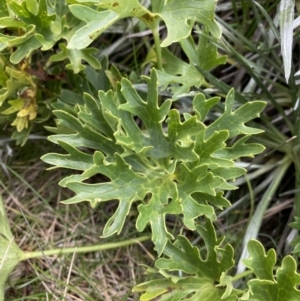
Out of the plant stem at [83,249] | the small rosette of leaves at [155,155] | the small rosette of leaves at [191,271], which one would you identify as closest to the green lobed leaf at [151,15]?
the small rosette of leaves at [155,155]

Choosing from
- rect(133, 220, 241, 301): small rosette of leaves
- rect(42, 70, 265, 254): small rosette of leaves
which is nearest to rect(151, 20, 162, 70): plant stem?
rect(42, 70, 265, 254): small rosette of leaves

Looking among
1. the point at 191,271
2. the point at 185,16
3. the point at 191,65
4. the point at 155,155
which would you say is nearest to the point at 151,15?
the point at 185,16

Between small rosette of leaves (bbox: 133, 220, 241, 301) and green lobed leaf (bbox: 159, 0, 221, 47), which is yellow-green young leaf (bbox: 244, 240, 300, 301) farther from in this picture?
green lobed leaf (bbox: 159, 0, 221, 47)

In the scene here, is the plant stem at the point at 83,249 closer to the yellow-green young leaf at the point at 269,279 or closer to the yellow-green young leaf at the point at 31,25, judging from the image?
the yellow-green young leaf at the point at 269,279

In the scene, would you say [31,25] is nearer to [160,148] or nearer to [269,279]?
[160,148]

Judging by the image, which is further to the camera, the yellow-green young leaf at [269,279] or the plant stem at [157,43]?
the plant stem at [157,43]

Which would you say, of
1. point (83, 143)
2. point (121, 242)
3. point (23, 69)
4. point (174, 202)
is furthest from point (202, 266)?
point (23, 69)
